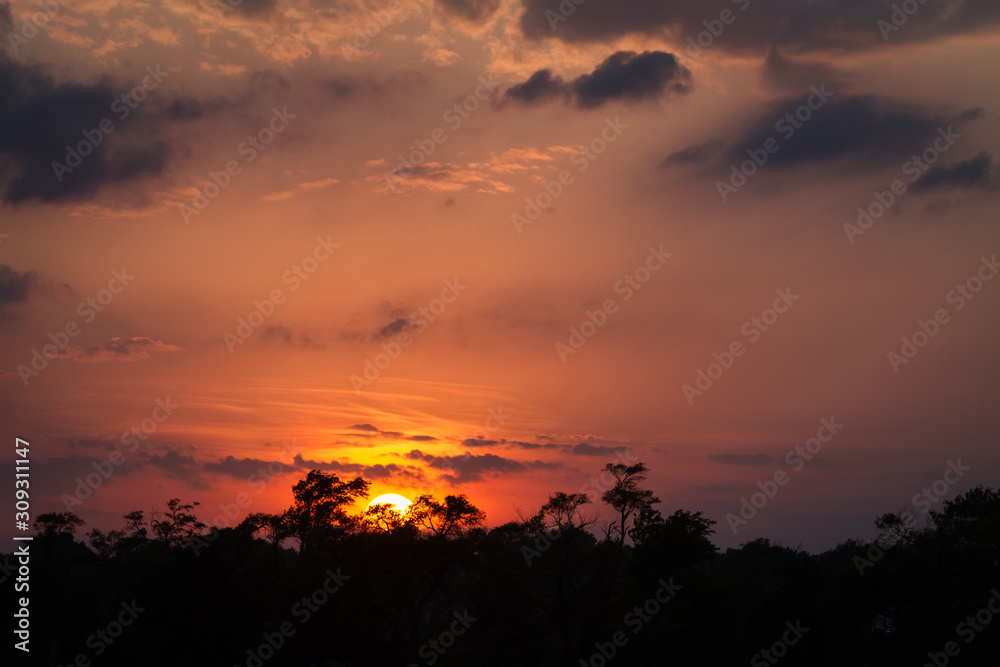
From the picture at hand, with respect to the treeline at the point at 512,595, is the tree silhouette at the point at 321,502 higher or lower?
higher

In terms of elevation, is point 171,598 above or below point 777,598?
above

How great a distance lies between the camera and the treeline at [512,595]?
5288cm

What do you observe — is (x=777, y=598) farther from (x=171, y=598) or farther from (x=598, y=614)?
(x=171, y=598)

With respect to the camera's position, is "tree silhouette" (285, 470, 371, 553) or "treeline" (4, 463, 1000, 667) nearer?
"treeline" (4, 463, 1000, 667)

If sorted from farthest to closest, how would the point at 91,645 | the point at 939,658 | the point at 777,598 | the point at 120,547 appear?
the point at 120,547, the point at 91,645, the point at 777,598, the point at 939,658

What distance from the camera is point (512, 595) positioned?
6856 cm

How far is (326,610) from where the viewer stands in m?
66.2

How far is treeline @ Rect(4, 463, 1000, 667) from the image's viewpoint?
5288cm

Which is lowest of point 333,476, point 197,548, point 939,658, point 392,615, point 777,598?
point 939,658

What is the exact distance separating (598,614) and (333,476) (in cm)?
2853

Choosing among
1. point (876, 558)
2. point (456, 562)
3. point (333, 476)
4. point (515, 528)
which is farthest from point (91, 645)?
point (876, 558)

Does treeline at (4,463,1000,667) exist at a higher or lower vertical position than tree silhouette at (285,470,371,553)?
lower

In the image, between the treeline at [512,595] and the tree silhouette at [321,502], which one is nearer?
the treeline at [512,595]

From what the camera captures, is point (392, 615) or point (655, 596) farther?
point (392, 615)
